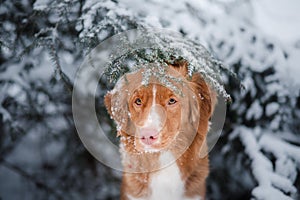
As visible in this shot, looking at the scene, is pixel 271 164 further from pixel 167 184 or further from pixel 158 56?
pixel 158 56

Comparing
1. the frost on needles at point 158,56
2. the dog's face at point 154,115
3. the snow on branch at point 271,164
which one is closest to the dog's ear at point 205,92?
the frost on needles at point 158,56

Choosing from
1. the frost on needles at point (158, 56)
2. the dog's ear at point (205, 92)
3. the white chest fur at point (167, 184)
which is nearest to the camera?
the frost on needles at point (158, 56)

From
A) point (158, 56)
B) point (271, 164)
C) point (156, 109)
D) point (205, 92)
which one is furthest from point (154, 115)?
point (271, 164)

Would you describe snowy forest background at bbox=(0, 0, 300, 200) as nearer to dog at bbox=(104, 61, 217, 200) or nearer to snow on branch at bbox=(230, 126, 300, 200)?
snow on branch at bbox=(230, 126, 300, 200)

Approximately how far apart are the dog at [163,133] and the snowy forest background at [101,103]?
36cm

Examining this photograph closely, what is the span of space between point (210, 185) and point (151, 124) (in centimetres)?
165

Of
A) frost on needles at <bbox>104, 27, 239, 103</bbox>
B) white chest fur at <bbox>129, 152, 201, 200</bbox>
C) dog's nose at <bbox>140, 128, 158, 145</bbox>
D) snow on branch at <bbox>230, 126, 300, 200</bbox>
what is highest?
frost on needles at <bbox>104, 27, 239, 103</bbox>

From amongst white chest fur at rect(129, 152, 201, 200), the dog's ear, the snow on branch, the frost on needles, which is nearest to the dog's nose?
the frost on needles

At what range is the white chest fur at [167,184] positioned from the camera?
2578mm

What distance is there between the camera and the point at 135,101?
2.10 m

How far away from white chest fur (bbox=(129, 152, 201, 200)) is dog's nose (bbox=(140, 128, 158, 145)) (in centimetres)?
61

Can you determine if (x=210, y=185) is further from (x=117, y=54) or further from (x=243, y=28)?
(x=117, y=54)

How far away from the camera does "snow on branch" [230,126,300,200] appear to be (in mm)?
2580

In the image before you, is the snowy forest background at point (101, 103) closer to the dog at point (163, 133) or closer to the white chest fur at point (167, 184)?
the dog at point (163, 133)
